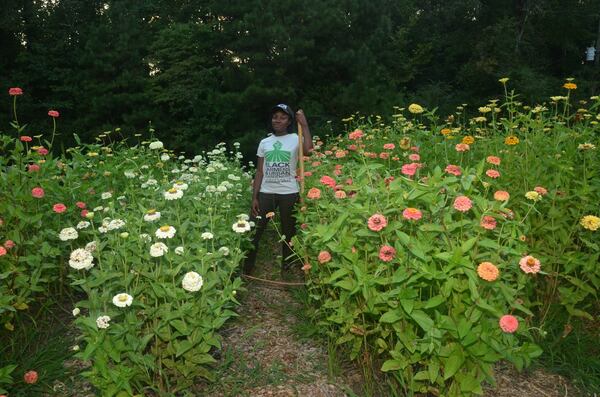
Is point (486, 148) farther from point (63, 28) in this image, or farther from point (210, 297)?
point (63, 28)

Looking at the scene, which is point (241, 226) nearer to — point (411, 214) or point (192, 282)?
point (192, 282)

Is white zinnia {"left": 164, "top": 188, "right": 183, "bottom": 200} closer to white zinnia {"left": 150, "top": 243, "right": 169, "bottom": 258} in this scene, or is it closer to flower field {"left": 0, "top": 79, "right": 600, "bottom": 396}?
flower field {"left": 0, "top": 79, "right": 600, "bottom": 396}

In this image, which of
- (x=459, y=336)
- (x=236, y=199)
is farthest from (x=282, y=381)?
(x=236, y=199)

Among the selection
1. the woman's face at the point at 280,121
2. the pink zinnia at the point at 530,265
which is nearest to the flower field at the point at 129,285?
the woman's face at the point at 280,121

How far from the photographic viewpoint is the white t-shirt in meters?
3.93

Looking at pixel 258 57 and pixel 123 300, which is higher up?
pixel 258 57

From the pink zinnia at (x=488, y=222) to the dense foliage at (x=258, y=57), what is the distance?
412 inches

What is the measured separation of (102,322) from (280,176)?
206 centimetres

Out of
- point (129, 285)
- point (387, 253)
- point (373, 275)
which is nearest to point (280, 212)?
point (129, 285)

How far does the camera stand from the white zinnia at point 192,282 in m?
2.21

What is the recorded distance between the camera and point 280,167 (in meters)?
3.93

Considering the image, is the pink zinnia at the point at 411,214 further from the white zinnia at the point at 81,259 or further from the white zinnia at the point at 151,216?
the white zinnia at the point at 81,259

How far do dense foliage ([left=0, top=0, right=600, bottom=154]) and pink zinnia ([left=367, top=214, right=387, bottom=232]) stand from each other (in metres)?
10.4

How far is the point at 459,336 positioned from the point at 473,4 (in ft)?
65.4
